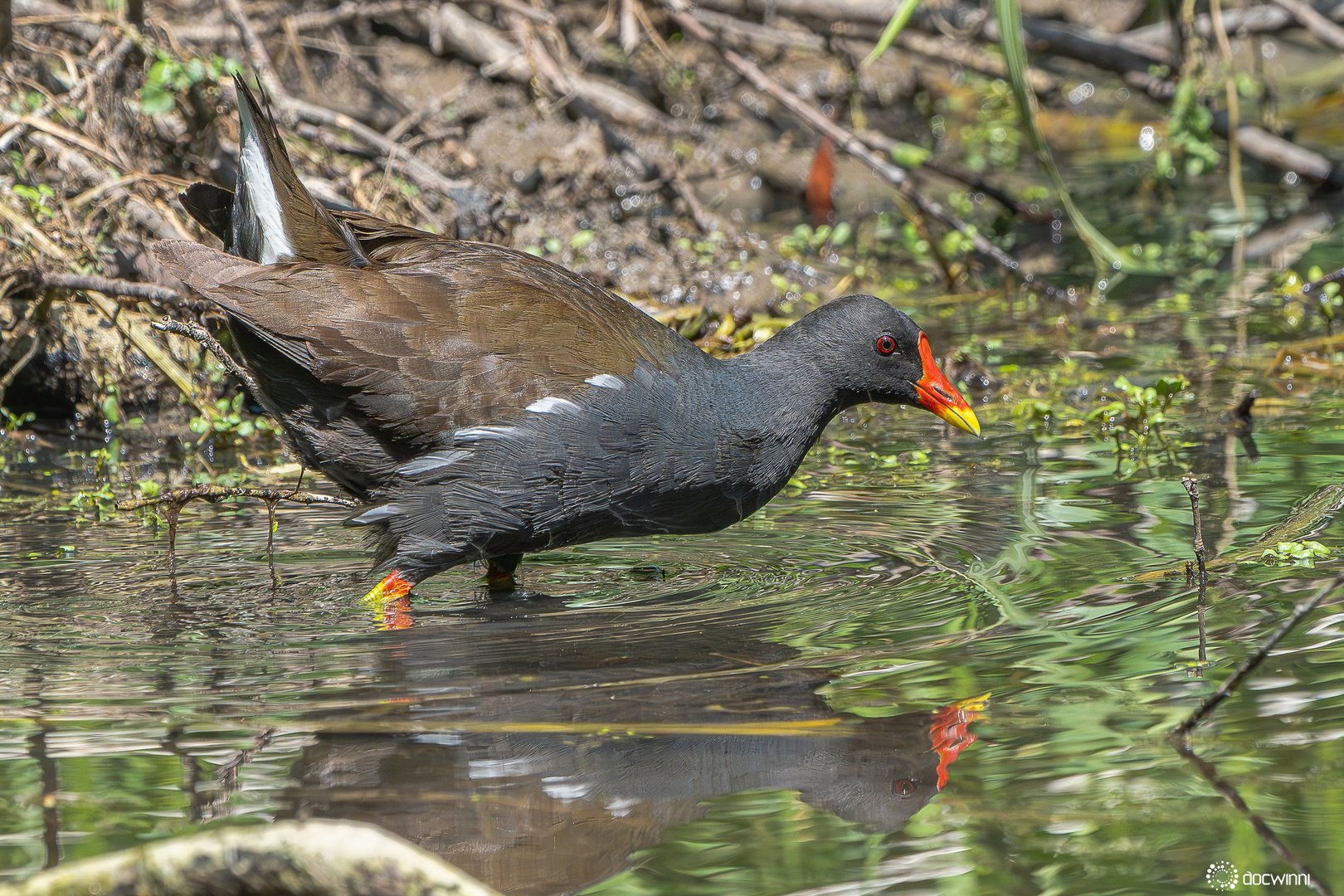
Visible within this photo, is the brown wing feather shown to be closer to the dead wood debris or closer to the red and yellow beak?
the dead wood debris

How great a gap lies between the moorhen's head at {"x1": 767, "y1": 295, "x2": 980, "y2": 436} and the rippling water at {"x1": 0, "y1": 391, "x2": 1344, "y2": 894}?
391 mm

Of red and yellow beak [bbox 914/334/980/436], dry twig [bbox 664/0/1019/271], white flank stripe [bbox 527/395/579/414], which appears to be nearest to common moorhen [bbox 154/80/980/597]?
white flank stripe [bbox 527/395/579/414]

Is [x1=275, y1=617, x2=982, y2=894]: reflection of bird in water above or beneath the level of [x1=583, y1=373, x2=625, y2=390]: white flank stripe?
beneath

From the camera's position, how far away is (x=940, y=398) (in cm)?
424

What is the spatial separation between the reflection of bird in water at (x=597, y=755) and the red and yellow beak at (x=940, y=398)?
1157 millimetres

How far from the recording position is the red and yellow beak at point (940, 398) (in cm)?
421

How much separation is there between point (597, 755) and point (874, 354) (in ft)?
5.76

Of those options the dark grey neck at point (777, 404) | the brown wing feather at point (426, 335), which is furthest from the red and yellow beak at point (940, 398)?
the brown wing feather at point (426, 335)

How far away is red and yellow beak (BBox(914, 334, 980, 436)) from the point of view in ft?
13.8

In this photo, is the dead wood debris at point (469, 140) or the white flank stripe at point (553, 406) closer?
the white flank stripe at point (553, 406)

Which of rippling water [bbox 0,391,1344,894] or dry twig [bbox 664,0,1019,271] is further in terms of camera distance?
dry twig [bbox 664,0,1019,271]

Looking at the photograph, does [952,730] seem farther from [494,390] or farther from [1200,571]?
[494,390]

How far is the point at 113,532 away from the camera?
4.46 metres

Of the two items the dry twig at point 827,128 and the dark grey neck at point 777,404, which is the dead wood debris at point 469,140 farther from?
the dark grey neck at point 777,404
